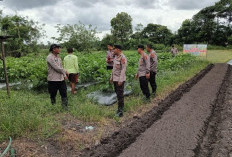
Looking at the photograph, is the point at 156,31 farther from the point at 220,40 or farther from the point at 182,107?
the point at 182,107

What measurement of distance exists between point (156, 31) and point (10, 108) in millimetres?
56347

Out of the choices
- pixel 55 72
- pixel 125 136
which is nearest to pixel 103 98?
pixel 55 72

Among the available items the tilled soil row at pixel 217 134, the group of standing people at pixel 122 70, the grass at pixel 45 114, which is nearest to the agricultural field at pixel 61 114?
the grass at pixel 45 114

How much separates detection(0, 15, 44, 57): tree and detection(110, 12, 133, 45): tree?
88.9 ft

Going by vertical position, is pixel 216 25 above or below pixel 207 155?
above

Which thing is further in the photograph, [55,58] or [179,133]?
[55,58]

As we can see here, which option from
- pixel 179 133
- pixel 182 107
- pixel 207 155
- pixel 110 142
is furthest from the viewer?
pixel 182 107

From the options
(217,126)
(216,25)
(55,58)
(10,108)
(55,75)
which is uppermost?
(216,25)

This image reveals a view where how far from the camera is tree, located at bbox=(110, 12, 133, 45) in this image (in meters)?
52.8

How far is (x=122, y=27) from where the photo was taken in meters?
53.1

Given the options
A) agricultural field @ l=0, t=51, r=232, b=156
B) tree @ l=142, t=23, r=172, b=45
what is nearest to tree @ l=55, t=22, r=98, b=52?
agricultural field @ l=0, t=51, r=232, b=156

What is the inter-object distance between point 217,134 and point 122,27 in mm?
50397

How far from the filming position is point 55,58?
564 cm

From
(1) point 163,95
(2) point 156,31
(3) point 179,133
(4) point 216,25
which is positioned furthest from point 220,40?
(3) point 179,133
